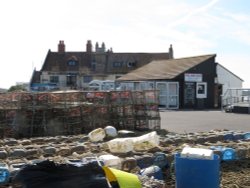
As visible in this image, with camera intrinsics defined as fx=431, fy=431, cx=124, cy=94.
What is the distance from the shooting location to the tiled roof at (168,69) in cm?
3742

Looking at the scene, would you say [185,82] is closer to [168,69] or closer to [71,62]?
[168,69]

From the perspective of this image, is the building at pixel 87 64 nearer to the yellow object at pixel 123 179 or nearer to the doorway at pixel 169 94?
the doorway at pixel 169 94

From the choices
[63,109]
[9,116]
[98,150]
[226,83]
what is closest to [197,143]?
[98,150]

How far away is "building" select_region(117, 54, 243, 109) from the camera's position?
3619cm

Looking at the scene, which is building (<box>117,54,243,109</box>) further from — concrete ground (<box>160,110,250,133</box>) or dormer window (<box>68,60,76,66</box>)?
dormer window (<box>68,60,76,66</box>)

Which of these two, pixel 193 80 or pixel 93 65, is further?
pixel 93 65

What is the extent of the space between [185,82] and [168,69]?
2.99 metres

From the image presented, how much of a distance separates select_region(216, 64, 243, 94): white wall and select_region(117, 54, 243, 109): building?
1.35 meters

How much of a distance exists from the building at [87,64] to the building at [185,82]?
19502 mm

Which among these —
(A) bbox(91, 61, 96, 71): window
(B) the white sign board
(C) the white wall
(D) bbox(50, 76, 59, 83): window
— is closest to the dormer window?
(A) bbox(91, 61, 96, 71): window

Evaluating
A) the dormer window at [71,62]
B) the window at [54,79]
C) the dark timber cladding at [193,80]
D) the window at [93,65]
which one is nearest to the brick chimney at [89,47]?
the window at [93,65]

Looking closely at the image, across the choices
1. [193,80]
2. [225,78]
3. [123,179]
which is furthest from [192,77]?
[123,179]

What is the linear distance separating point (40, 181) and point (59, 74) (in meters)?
56.1

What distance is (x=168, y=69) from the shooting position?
39.2 meters
